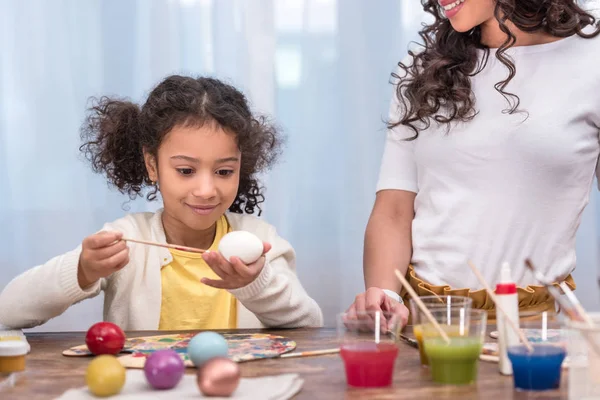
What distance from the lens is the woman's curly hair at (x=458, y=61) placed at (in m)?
1.75

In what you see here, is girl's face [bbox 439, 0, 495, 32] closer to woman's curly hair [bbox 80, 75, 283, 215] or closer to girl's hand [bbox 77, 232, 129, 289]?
woman's curly hair [bbox 80, 75, 283, 215]

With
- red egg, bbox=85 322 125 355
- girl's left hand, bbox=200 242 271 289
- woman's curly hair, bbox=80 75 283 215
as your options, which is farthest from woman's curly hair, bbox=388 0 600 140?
red egg, bbox=85 322 125 355

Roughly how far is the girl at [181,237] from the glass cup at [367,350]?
0.46 metres

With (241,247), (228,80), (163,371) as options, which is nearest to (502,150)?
(241,247)

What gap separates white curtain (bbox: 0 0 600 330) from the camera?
2641 millimetres

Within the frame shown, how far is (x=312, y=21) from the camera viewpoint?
2697 mm

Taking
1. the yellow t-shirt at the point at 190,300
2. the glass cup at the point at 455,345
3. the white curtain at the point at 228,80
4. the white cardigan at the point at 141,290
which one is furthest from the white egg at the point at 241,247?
the white curtain at the point at 228,80

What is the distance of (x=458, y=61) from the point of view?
1844mm

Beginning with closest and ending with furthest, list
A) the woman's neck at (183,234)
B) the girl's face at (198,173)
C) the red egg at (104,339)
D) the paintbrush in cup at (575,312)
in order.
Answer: the paintbrush in cup at (575,312) → the red egg at (104,339) → the girl's face at (198,173) → the woman's neck at (183,234)

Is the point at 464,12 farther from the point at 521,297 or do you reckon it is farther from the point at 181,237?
the point at 181,237

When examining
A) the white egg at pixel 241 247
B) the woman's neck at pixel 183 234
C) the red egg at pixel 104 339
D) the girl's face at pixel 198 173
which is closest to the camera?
the red egg at pixel 104 339

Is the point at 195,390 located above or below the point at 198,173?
below

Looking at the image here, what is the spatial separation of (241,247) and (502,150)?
582 millimetres

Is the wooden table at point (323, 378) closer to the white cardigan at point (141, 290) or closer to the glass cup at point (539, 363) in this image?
the glass cup at point (539, 363)
